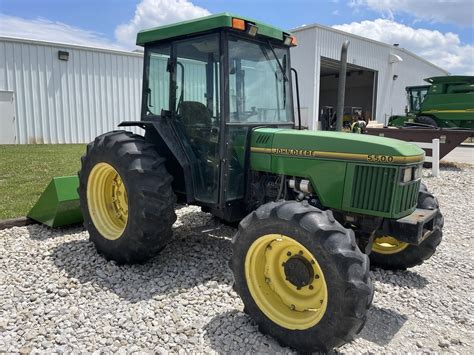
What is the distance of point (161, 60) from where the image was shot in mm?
4043

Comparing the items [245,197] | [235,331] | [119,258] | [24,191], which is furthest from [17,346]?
[24,191]

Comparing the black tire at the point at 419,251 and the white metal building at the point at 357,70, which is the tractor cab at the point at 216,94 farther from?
the white metal building at the point at 357,70

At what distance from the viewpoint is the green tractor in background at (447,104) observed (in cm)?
1551

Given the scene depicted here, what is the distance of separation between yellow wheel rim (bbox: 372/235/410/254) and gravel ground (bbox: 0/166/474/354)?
0.22 meters

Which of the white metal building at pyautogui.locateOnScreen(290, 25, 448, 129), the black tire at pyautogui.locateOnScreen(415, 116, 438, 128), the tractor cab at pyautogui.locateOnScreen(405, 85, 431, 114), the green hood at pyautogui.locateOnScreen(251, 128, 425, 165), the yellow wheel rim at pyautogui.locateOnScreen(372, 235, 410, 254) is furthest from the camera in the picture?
the white metal building at pyautogui.locateOnScreen(290, 25, 448, 129)

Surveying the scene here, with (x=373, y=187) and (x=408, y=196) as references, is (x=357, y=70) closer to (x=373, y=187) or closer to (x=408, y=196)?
(x=408, y=196)

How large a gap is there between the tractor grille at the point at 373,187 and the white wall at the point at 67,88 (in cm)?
1396

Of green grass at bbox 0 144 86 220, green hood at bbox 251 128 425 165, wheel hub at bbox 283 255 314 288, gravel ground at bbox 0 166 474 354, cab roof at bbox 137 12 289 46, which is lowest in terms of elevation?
gravel ground at bbox 0 166 474 354

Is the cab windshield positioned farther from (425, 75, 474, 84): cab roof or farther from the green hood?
(425, 75, 474, 84): cab roof

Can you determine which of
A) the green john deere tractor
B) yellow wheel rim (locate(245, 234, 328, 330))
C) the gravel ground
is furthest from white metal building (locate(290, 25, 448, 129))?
yellow wheel rim (locate(245, 234, 328, 330))

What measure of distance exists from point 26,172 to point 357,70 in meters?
22.8

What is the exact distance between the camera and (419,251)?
367cm

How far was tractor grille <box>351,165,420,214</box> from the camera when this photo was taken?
9.65ft

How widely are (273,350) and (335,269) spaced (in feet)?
2.35
